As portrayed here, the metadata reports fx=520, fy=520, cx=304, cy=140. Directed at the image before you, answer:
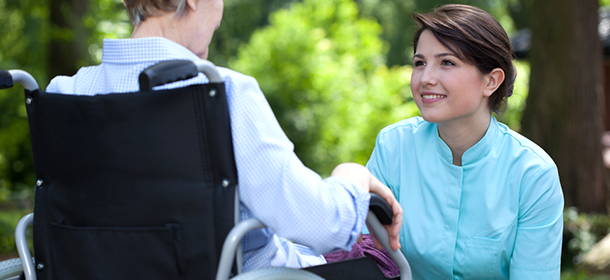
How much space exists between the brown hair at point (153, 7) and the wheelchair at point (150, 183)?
10.3 inches

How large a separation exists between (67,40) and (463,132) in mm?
Answer: 5943

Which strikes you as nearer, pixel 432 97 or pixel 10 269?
pixel 10 269

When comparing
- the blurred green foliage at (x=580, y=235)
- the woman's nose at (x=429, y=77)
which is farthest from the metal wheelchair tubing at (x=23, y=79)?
the blurred green foliage at (x=580, y=235)

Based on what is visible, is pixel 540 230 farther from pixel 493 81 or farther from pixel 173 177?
pixel 173 177

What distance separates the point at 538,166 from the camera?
1.75m

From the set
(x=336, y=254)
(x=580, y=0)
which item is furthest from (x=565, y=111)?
(x=336, y=254)

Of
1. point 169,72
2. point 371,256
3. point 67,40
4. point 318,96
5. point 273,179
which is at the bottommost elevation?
point 318,96

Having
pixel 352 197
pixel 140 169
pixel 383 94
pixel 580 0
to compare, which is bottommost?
pixel 383 94

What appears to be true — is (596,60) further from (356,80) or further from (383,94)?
(356,80)

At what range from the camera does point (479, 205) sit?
1854mm

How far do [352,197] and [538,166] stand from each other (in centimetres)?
85

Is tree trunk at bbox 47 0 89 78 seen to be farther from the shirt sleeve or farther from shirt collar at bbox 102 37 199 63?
the shirt sleeve

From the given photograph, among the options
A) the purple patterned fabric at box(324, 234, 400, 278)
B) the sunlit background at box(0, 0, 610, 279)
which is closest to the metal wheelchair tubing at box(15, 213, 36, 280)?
the purple patterned fabric at box(324, 234, 400, 278)

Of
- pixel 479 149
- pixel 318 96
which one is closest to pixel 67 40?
pixel 318 96
